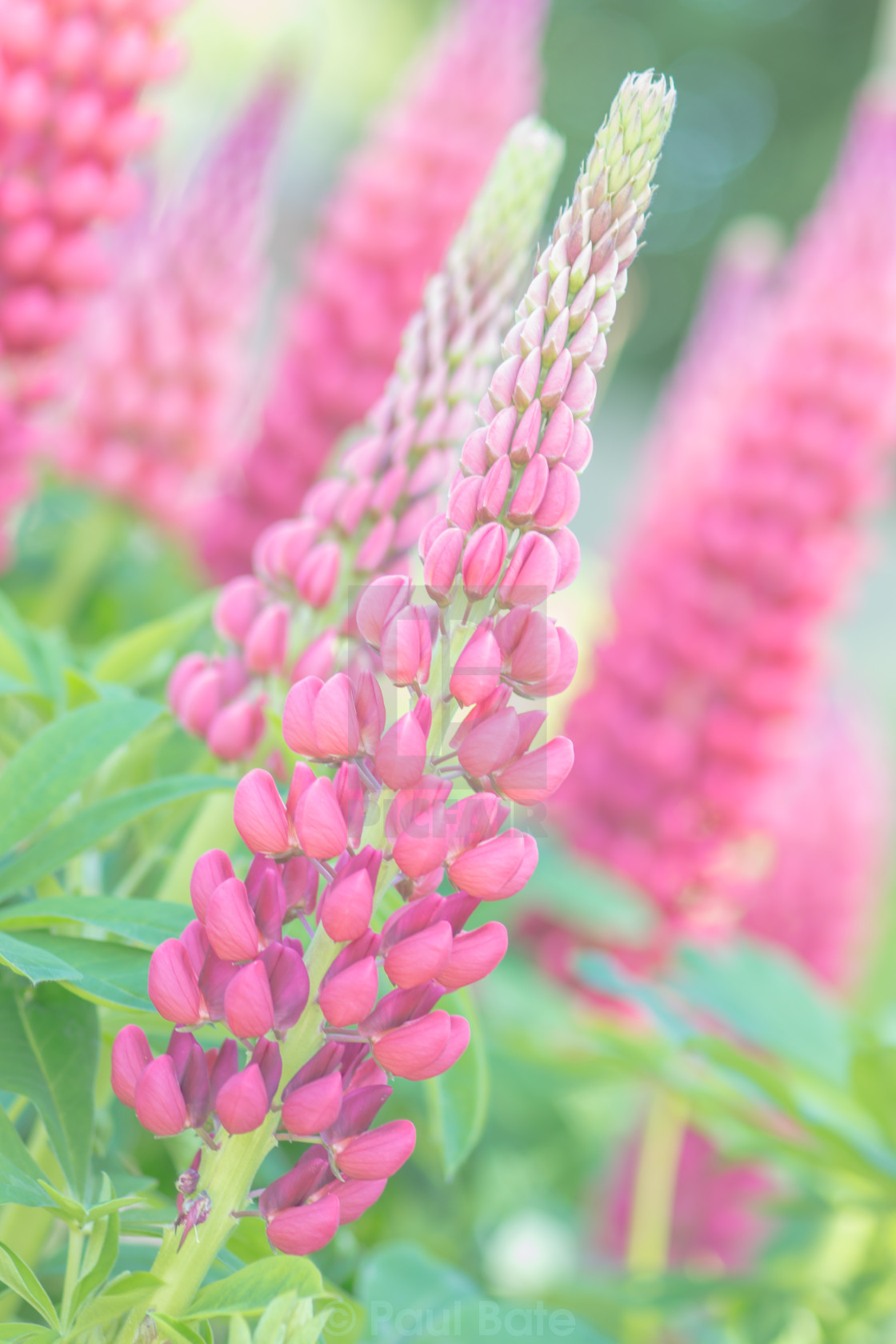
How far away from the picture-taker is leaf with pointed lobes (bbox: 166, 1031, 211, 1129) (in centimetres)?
46

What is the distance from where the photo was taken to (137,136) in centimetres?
105

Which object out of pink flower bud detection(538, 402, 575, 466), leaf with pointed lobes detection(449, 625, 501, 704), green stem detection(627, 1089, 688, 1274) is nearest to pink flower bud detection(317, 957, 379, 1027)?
leaf with pointed lobes detection(449, 625, 501, 704)

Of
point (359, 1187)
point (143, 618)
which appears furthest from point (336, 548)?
point (143, 618)

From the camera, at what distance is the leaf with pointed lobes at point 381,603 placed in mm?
500

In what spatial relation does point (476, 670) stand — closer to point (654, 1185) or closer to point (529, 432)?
point (529, 432)

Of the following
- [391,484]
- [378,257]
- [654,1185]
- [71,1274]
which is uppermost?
[378,257]

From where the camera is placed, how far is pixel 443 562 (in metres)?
0.48

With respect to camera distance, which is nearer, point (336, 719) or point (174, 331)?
point (336, 719)

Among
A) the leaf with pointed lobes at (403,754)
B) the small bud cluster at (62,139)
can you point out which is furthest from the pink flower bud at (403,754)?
the small bud cluster at (62,139)

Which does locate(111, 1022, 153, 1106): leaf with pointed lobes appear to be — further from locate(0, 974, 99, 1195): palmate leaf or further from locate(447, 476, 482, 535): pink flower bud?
locate(447, 476, 482, 535): pink flower bud

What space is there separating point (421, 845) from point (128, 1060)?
14cm

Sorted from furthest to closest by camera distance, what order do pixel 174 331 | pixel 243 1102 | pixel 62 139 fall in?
pixel 174 331, pixel 62 139, pixel 243 1102

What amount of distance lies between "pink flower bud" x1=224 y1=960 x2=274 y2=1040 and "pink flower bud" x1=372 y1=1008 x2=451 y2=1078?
45mm

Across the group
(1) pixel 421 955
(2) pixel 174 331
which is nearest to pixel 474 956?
(1) pixel 421 955
